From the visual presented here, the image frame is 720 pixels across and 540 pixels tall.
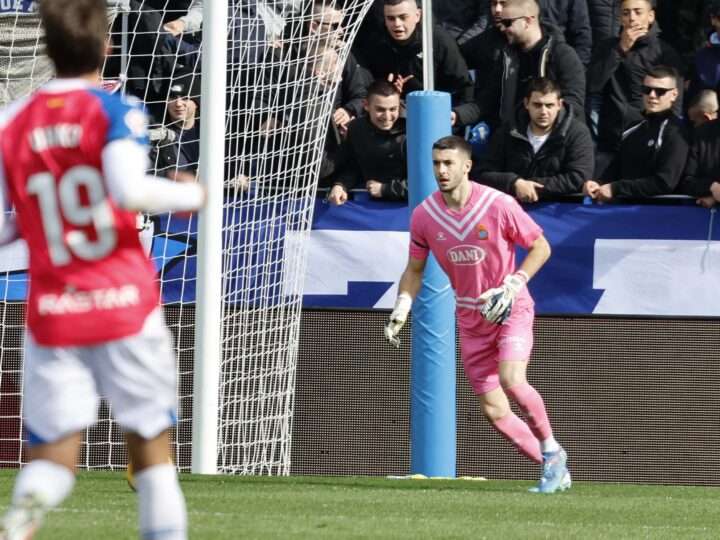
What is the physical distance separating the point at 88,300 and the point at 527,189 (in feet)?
23.9

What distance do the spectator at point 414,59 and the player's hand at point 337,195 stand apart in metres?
1.20

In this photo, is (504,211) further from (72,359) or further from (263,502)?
(72,359)

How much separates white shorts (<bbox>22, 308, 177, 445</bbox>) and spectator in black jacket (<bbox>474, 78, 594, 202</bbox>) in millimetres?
7211

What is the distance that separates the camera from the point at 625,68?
1212 cm

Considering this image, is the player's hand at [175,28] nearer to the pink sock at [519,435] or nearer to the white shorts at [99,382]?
the pink sock at [519,435]

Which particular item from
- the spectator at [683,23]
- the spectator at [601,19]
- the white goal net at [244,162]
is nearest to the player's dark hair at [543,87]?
the white goal net at [244,162]

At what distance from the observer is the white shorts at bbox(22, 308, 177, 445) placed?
14.2ft

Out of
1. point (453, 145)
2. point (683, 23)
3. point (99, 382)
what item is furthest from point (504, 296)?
→ point (683, 23)

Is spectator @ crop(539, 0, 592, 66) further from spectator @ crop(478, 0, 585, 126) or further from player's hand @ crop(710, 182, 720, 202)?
player's hand @ crop(710, 182, 720, 202)

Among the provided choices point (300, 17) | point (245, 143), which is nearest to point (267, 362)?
point (245, 143)

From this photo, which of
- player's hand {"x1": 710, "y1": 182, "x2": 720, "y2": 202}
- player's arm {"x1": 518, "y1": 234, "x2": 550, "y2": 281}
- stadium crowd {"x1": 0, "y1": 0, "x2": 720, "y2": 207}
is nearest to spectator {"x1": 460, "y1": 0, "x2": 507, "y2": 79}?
stadium crowd {"x1": 0, "y1": 0, "x2": 720, "y2": 207}

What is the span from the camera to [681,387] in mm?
11648

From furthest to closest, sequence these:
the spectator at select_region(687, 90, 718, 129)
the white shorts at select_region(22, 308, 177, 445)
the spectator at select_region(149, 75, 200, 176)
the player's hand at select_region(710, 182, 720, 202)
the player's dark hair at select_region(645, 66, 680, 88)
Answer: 1. the spectator at select_region(687, 90, 718, 129)
2. the player's dark hair at select_region(645, 66, 680, 88)
3. the player's hand at select_region(710, 182, 720, 202)
4. the spectator at select_region(149, 75, 200, 176)
5. the white shorts at select_region(22, 308, 177, 445)

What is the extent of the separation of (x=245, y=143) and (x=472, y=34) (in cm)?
290
